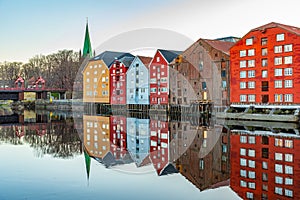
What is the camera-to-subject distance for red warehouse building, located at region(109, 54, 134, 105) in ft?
191

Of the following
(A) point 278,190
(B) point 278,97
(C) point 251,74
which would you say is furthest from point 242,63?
(A) point 278,190

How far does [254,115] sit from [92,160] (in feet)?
76.2

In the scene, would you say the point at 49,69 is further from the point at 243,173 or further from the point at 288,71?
the point at 243,173

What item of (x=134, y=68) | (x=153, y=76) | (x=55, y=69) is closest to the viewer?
(x=153, y=76)

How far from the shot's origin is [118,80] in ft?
194

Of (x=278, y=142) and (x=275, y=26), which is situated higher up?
(x=275, y=26)

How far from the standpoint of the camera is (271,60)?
3584 cm

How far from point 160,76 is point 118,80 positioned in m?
10.8

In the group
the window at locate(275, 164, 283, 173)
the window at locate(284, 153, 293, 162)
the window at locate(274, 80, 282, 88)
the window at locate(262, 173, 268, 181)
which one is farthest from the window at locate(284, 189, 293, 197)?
the window at locate(274, 80, 282, 88)

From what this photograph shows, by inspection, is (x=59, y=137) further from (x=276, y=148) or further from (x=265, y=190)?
(x=265, y=190)

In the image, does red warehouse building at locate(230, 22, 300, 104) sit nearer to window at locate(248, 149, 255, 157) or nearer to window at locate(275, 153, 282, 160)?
window at locate(248, 149, 255, 157)

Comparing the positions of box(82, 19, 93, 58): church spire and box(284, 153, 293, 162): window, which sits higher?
box(82, 19, 93, 58): church spire

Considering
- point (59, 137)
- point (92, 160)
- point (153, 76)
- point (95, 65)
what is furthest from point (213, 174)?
point (95, 65)

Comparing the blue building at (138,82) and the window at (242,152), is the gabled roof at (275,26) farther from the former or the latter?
the window at (242,152)
